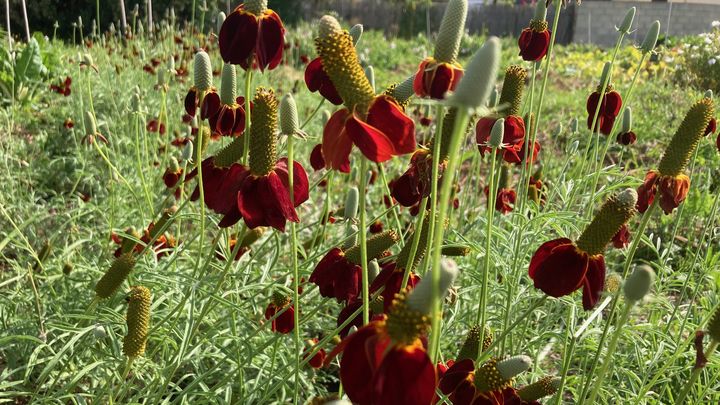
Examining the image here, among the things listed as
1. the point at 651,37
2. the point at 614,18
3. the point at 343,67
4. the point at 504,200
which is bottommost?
the point at 614,18

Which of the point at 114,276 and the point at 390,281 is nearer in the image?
the point at 390,281

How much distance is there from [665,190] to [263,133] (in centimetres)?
91

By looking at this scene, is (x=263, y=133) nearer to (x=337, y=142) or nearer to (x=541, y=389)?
(x=337, y=142)

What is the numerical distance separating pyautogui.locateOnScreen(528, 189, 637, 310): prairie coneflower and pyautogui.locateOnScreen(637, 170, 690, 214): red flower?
1.21 feet

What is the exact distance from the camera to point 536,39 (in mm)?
1886

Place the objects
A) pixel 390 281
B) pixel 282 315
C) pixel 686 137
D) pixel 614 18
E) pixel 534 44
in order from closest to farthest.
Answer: pixel 390 281 < pixel 686 137 < pixel 282 315 < pixel 534 44 < pixel 614 18

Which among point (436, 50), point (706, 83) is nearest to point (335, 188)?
point (436, 50)

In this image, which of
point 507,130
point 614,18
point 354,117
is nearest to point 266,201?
point 354,117

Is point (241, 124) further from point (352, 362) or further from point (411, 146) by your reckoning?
point (352, 362)

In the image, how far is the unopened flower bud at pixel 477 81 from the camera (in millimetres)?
547

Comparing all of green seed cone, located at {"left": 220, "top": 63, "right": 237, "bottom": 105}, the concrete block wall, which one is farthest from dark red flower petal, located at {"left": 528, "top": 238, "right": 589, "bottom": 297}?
the concrete block wall

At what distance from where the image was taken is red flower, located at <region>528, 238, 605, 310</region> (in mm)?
1032

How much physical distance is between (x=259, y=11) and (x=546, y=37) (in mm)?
1009

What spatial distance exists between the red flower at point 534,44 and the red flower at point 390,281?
1.01 metres
